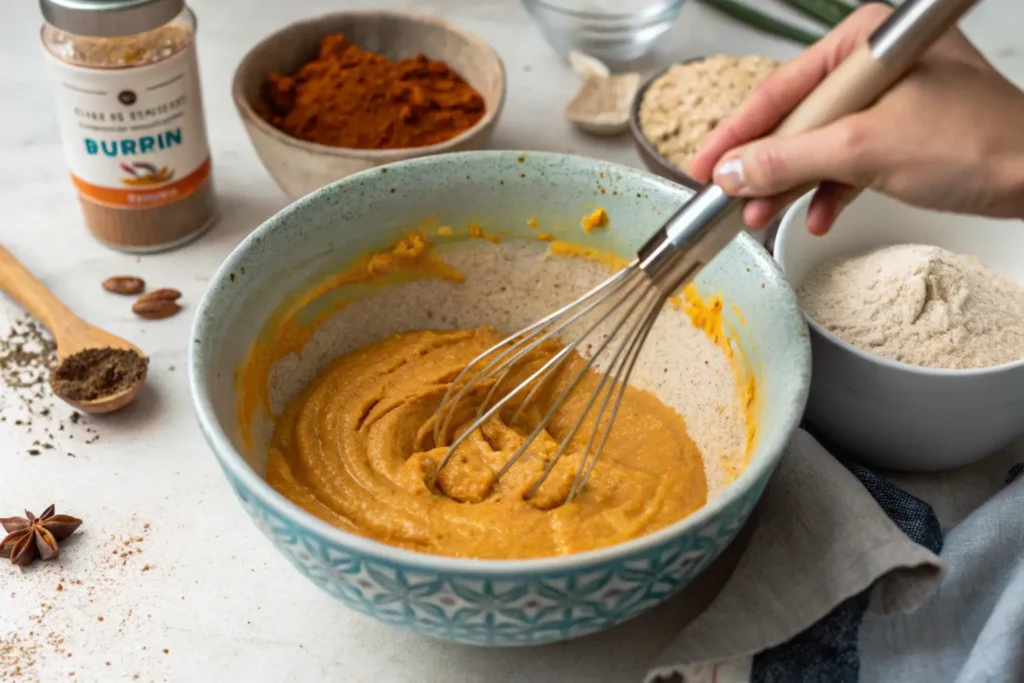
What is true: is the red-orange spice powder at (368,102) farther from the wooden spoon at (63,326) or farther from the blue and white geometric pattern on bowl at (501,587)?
the blue and white geometric pattern on bowl at (501,587)

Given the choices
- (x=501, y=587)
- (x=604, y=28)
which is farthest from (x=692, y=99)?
(x=501, y=587)

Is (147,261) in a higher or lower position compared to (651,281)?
lower

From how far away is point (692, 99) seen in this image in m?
1.54

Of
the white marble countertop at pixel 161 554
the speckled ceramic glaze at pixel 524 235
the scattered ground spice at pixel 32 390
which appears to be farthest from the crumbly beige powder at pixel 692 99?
the scattered ground spice at pixel 32 390

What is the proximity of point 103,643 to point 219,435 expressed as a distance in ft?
0.98

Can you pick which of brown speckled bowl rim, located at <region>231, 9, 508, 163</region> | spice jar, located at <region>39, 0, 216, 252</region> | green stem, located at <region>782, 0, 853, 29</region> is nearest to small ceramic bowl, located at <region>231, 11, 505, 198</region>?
brown speckled bowl rim, located at <region>231, 9, 508, 163</region>

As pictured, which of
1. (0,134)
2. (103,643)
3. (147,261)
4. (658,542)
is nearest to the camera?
(658,542)

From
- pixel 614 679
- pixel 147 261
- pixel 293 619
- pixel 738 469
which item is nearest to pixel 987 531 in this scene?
pixel 738 469

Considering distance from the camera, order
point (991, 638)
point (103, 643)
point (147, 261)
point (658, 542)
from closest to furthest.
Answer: point (658, 542) → point (991, 638) → point (103, 643) → point (147, 261)

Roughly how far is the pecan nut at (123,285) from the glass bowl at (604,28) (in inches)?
32.7

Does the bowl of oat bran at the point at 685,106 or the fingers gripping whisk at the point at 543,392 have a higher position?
the bowl of oat bran at the point at 685,106

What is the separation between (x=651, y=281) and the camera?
2.97 feet

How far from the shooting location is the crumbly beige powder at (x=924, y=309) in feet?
3.54

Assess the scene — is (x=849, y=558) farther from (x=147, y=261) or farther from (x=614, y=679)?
(x=147, y=261)
